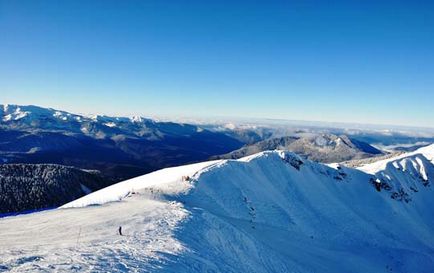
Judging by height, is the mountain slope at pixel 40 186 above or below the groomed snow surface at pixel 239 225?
below

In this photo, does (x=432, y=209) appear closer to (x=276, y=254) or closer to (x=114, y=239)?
(x=276, y=254)

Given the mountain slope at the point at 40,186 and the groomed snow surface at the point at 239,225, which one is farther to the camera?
the mountain slope at the point at 40,186

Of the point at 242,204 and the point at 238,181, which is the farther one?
the point at 238,181

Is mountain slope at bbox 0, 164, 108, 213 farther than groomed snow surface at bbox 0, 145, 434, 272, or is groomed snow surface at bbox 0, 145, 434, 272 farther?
mountain slope at bbox 0, 164, 108, 213

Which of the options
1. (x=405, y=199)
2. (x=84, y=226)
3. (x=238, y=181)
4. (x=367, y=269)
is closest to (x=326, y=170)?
(x=405, y=199)

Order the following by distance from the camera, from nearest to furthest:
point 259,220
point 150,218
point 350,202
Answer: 1. point 150,218
2. point 259,220
3. point 350,202

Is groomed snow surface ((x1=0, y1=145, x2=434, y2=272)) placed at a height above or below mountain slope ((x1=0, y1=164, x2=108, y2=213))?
above

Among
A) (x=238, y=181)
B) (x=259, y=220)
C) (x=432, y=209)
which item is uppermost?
(x=238, y=181)

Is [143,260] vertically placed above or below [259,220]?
above
